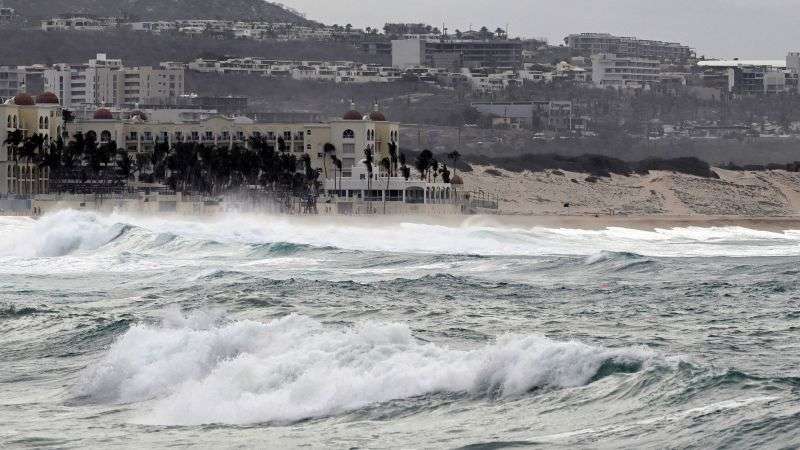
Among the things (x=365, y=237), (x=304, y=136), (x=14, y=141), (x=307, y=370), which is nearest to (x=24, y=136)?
(x=14, y=141)

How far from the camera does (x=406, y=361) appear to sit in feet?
73.5

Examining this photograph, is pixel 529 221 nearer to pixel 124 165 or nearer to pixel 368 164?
pixel 368 164

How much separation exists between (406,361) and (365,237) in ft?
173

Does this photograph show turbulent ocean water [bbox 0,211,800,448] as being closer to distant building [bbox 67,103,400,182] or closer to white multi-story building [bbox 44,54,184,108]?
distant building [bbox 67,103,400,182]

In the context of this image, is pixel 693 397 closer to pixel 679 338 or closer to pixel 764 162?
pixel 679 338

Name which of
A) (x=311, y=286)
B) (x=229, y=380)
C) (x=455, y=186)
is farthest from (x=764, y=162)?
(x=229, y=380)

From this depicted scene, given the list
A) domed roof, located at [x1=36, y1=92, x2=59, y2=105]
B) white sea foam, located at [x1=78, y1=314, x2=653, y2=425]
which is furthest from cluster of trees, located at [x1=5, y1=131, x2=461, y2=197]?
white sea foam, located at [x1=78, y1=314, x2=653, y2=425]

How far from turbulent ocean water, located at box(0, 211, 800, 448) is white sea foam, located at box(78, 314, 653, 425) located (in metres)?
0.03

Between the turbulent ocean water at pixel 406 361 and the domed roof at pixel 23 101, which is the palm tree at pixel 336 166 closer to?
the domed roof at pixel 23 101

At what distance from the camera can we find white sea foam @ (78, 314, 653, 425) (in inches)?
834

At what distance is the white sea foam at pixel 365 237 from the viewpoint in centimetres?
6188

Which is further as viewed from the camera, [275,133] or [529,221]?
[275,133]

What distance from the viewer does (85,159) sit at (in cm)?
10669

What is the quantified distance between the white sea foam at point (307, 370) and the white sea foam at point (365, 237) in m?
33.0
